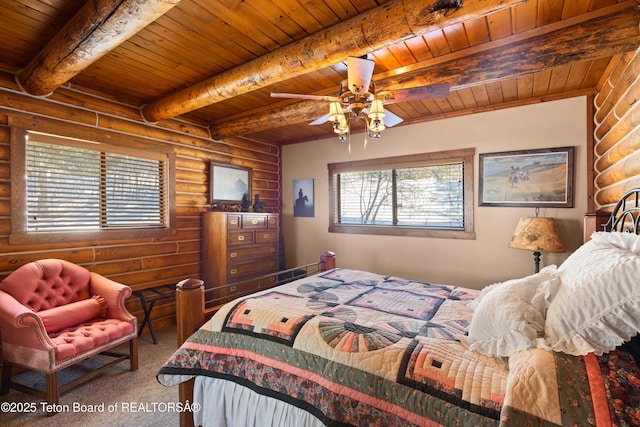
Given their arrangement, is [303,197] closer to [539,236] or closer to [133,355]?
[133,355]

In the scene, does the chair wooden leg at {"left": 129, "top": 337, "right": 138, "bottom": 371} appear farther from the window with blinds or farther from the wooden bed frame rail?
the window with blinds

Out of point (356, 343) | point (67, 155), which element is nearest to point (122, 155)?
point (67, 155)

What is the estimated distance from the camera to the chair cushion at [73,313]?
235 cm

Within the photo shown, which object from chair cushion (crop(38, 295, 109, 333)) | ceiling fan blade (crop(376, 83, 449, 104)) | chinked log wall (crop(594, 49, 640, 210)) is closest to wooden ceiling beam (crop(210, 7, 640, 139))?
chinked log wall (crop(594, 49, 640, 210))

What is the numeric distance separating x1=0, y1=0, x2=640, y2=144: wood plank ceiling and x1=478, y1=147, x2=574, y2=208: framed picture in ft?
2.15

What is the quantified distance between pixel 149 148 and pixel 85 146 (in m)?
0.63

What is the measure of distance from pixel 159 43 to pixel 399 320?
8.58ft

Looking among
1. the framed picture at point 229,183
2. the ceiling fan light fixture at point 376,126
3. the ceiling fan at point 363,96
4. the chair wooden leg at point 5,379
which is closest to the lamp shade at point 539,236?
the ceiling fan at point 363,96

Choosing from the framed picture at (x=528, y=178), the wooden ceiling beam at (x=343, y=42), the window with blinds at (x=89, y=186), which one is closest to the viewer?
the wooden ceiling beam at (x=343, y=42)

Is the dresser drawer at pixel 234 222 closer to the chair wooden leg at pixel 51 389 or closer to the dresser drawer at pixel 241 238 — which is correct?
the dresser drawer at pixel 241 238

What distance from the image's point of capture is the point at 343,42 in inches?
76.3

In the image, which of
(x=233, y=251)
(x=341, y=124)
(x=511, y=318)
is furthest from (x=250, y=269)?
(x=511, y=318)

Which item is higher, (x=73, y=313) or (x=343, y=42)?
(x=343, y=42)

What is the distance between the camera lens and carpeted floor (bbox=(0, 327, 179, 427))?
2029 millimetres
